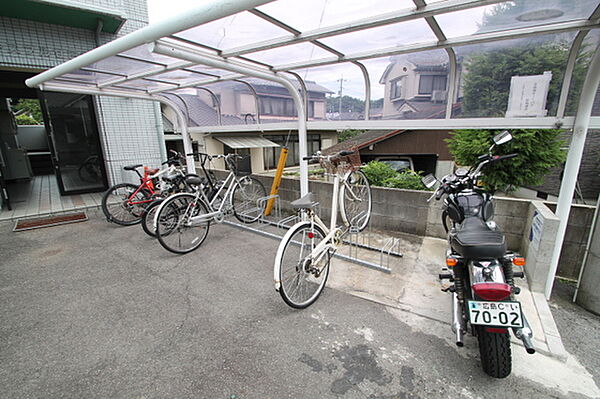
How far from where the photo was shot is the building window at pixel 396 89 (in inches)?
130

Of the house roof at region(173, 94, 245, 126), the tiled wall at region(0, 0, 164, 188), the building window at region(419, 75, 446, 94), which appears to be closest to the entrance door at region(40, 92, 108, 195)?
the tiled wall at region(0, 0, 164, 188)

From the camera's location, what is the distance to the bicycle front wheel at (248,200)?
474 cm

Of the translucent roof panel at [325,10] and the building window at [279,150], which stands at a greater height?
the translucent roof panel at [325,10]

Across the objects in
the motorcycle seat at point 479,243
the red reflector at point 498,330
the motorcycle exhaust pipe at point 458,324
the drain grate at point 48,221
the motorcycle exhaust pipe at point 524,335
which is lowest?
the drain grate at point 48,221

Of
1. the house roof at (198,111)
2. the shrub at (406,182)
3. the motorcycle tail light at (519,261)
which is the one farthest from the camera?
the house roof at (198,111)

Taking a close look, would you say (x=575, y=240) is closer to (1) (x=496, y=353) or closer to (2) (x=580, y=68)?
(2) (x=580, y=68)

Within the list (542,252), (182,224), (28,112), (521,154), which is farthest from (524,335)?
(28,112)

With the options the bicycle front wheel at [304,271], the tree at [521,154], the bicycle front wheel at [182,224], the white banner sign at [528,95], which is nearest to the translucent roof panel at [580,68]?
the white banner sign at [528,95]

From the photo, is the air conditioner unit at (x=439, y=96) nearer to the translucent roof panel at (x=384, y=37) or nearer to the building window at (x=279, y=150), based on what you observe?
the translucent roof panel at (x=384, y=37)

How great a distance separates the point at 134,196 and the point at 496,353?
5.05 m

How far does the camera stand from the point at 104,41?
578 cm

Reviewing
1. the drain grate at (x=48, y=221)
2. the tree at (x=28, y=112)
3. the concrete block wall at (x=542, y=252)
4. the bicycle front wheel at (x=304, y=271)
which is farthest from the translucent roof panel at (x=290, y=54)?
the tree at (x=28, y=112)

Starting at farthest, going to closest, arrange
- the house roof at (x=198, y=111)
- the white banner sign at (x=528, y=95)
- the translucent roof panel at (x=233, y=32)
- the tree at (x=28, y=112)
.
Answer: the tree at (x=28, y=112)
the house roof at (x=198, y=111)
the white banner sign at (x=528, y=95)
the translucent roof panel at (x=233, y=32)

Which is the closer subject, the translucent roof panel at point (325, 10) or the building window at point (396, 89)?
the translucent roof panel at point (325, 10)
